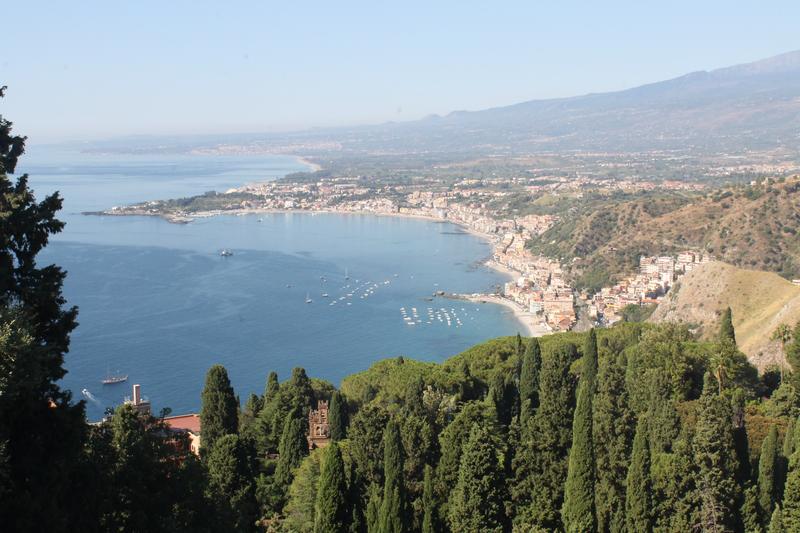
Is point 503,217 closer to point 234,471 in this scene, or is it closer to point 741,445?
point 741,445

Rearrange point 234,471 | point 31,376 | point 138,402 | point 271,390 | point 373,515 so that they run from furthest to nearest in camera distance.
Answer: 1. point 138,402
2. point 271,390
3. point 234,471
4. point 373,515
5. point 31,376

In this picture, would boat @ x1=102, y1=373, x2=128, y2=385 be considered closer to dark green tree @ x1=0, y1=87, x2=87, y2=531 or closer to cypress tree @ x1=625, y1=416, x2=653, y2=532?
cypress tree @ x1=625, y1=416, x2=653, y2=532

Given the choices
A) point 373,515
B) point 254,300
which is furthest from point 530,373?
point 254,300

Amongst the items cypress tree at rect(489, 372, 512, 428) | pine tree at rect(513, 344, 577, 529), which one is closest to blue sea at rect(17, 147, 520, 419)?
cypress tree at rect(489, 372, 512, 428)

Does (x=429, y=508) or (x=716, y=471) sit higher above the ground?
(x=716, y=471)

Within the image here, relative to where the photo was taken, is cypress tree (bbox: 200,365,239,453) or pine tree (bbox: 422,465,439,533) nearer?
pine tree (bbox: 422,465,439,533)

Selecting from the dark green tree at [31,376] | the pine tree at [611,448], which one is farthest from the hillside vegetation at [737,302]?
the dark green tree at [31,376]
